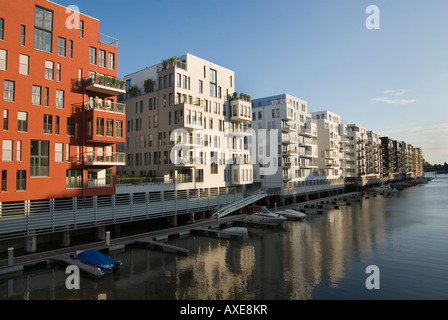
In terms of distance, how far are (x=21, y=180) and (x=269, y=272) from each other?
25121 millimetres

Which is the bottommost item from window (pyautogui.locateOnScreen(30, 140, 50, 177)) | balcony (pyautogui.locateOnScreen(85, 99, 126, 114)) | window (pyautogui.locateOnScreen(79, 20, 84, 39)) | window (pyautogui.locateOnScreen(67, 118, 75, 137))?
window (pyautogui.locateOnScreen(30, 140, 50, 177))

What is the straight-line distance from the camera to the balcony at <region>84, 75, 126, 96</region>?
1334 inches

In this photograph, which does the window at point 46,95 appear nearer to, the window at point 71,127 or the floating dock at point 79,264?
the window at point 71,127

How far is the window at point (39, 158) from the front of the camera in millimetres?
29828

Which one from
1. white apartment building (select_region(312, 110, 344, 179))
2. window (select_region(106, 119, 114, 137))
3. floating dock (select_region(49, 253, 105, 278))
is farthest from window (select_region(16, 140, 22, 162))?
white apartment building (select_region(312, 110, 344, 179))

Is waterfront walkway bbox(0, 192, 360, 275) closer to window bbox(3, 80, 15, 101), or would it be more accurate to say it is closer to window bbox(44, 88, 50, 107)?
window bbox(3, 80, 15, 101)

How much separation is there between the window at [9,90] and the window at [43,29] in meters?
4.73

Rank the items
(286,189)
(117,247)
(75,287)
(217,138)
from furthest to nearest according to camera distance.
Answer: (286,189), (217,138), (117,247), (75,287)

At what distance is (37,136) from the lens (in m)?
30.2

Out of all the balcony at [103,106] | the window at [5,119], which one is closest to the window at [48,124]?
the window at [5,119]

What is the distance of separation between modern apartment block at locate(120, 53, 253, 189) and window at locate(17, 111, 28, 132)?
60.5ft
